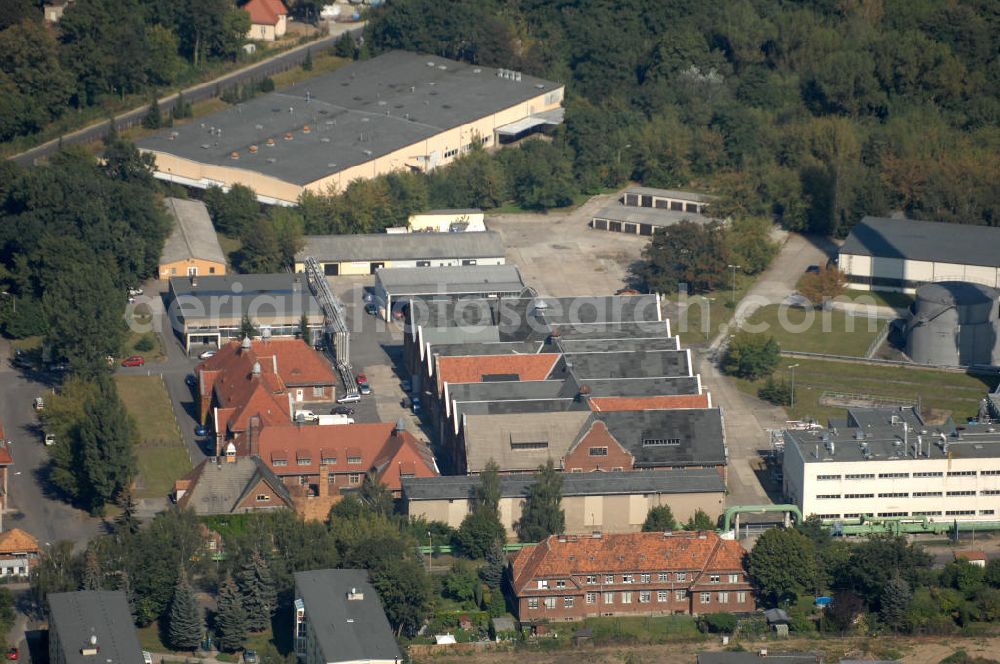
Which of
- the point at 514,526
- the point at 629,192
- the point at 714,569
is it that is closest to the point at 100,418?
the point at 514,526

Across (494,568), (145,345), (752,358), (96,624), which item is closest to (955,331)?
(752,358)

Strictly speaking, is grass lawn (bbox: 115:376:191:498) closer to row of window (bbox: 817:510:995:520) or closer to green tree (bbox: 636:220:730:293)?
row of window (bbox: 817:510:995:520)

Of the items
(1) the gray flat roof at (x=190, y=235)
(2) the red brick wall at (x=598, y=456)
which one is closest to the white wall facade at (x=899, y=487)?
(2) the red brick wall at (x=598, y=456)

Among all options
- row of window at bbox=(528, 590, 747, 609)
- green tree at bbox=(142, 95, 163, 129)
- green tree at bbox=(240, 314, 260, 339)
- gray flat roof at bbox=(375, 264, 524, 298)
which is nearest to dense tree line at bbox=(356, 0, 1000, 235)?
gray flat roof at bbox=(375, 264, 524, 298)

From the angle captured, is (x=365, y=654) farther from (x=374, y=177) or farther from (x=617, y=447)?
(x=374, y=177)

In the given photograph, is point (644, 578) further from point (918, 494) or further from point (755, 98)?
point (755, 98)
